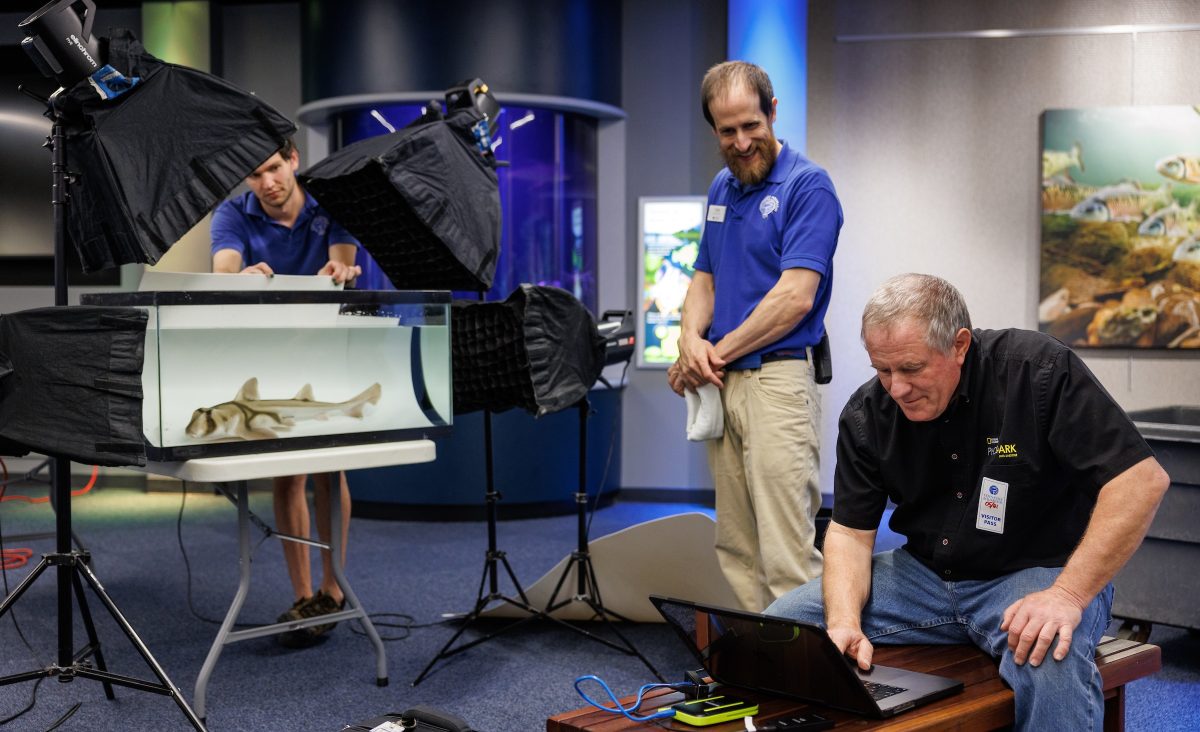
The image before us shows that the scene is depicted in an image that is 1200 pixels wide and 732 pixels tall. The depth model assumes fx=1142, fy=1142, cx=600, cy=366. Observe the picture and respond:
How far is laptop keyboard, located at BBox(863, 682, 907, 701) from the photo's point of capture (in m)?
1.86

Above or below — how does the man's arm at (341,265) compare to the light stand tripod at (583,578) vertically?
above

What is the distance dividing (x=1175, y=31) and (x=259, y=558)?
5.14 metres

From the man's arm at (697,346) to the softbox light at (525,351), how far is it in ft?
1.09

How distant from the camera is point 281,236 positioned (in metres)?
3.83

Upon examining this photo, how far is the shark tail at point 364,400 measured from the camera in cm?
313

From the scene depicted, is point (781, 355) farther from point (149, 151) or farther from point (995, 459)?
point (149, 151)

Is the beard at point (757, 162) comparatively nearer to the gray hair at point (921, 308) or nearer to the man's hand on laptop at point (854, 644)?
the gray hair at point (921, 308)

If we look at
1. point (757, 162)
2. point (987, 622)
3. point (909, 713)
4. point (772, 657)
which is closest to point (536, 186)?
point (757, 162)

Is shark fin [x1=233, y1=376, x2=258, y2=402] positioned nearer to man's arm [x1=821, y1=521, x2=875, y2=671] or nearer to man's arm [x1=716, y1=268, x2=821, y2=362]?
man's arm [x1=716, y1=268, x2=821, y2=362]

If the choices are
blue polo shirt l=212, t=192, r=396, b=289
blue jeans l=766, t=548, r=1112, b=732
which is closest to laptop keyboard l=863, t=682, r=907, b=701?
blue jeans l=766, t=548, r=1112, b=732

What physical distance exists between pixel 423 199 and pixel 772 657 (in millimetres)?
1815

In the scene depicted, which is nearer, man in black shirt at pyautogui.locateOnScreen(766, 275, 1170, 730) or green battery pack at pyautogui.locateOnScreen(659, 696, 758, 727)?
green battery pack at pyautogui.locateOnScreen(659, 696, 758, 727)

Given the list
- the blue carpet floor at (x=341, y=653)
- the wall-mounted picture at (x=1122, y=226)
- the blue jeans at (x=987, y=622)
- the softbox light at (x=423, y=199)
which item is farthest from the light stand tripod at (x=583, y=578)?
the wall-mounted picture at (x=1122, y=226)

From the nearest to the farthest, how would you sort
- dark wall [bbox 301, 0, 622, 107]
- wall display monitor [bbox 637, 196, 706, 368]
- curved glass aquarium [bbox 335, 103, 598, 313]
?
dark wall [bbox 301, 0, 622, 107], curved glass aquarium [bbox 335, 103, 598, 313], wall display monitor [bbox 637, 196, 706, 368]
